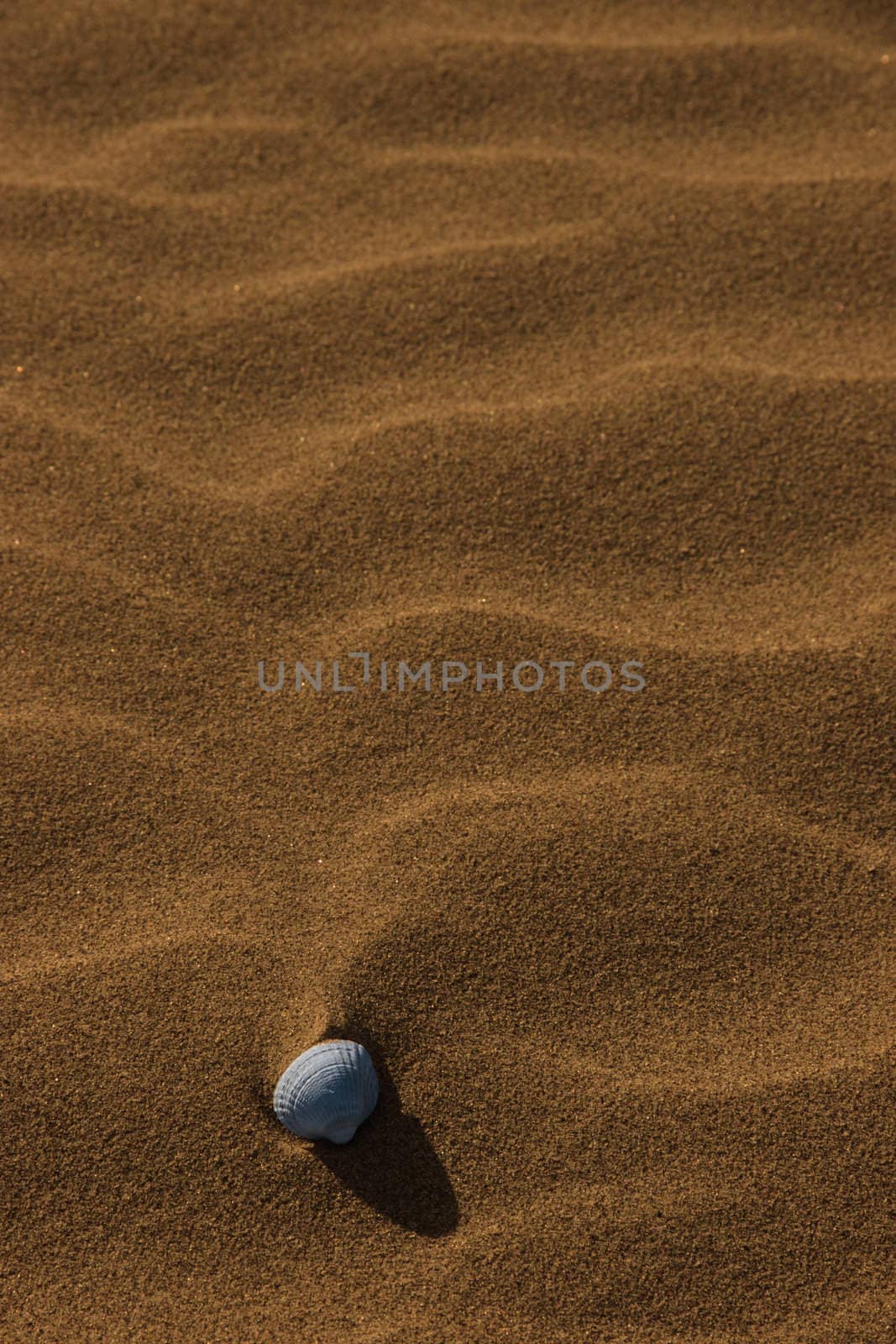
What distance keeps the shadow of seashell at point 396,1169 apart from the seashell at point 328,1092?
3 cm

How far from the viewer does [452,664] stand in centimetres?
144

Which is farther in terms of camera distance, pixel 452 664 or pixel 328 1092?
pixel 452 664

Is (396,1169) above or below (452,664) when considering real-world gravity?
below

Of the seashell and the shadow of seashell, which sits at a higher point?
the seashell

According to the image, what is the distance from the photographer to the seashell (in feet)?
3.92

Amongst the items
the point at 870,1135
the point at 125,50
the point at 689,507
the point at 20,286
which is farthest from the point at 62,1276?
the point at 125,50

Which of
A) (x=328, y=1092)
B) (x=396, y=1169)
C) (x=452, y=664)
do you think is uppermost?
(x=452, y=664)

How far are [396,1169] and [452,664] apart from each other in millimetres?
658

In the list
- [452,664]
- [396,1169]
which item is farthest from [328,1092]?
[452,664]

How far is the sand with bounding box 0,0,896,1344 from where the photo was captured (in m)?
1.24

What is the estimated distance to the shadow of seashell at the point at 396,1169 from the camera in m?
1.23

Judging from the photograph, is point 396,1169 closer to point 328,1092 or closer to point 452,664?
Answer: point 328,1092

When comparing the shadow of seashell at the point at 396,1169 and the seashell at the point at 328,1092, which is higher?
the seashell at the point at 328,1092

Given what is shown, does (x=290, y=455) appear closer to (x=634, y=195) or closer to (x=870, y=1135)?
(x=634, y=195)
